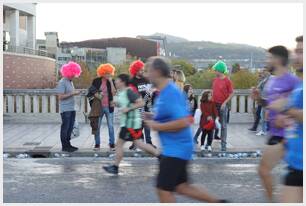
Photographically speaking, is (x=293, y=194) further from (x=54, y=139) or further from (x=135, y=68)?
(x=54, y=139)

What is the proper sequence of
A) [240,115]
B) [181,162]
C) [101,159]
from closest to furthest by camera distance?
1. [181,162]
2. [101,159]
3. [240,115]

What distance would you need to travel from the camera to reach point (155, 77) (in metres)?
5.14

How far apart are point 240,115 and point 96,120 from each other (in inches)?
247

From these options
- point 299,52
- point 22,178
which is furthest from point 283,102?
point 22,178

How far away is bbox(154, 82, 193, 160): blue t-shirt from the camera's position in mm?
4918

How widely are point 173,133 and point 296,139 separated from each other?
105 centimetres

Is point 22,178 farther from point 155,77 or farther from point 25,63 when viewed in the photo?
point 25,63

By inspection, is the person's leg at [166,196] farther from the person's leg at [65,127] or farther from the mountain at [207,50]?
the mountain at [207,50]

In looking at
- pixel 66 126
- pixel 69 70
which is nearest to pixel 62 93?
pixel 69 70

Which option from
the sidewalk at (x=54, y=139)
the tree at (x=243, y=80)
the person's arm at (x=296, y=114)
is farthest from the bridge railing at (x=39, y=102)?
the tree at (x=243, y=80)

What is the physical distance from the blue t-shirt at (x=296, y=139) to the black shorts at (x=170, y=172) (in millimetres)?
936

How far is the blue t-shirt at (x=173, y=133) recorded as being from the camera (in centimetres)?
492

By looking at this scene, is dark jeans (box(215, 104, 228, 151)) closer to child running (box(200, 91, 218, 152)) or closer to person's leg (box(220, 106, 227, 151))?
person's leg (box(220, 106, 227, 151))

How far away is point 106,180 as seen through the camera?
26.4 ft
